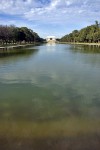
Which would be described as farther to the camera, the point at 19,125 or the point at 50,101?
the point at 50,101

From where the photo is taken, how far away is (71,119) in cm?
1044

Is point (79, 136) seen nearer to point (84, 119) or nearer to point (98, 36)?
point (84, 119)

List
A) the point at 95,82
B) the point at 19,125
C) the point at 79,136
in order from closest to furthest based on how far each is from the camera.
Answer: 1. the point at 79,136
2. the point at 19,125
3. the point at 95,82

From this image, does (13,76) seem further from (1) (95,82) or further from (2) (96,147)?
(2) (96,147)

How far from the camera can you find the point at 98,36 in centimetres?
12175

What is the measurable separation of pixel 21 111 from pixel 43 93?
136 inches

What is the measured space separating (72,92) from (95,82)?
359 cm

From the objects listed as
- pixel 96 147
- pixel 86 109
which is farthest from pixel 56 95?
pixel 96 147

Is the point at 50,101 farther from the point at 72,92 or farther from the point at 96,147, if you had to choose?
the point at 96,147

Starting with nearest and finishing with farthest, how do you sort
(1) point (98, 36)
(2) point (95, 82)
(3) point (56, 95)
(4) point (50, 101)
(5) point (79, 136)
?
(5) point (79, 136) < (4) point (50, 101) < (3) point (56, 95) < (2) point (95, 82) < (1) point (98, 36)

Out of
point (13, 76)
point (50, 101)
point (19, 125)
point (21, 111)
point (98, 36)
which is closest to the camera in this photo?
point (19, 125)

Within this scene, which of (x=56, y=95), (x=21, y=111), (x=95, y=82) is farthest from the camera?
(x=95, y=82)

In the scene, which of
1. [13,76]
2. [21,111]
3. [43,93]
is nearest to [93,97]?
[43,93]

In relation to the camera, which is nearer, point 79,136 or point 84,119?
point 79,136
